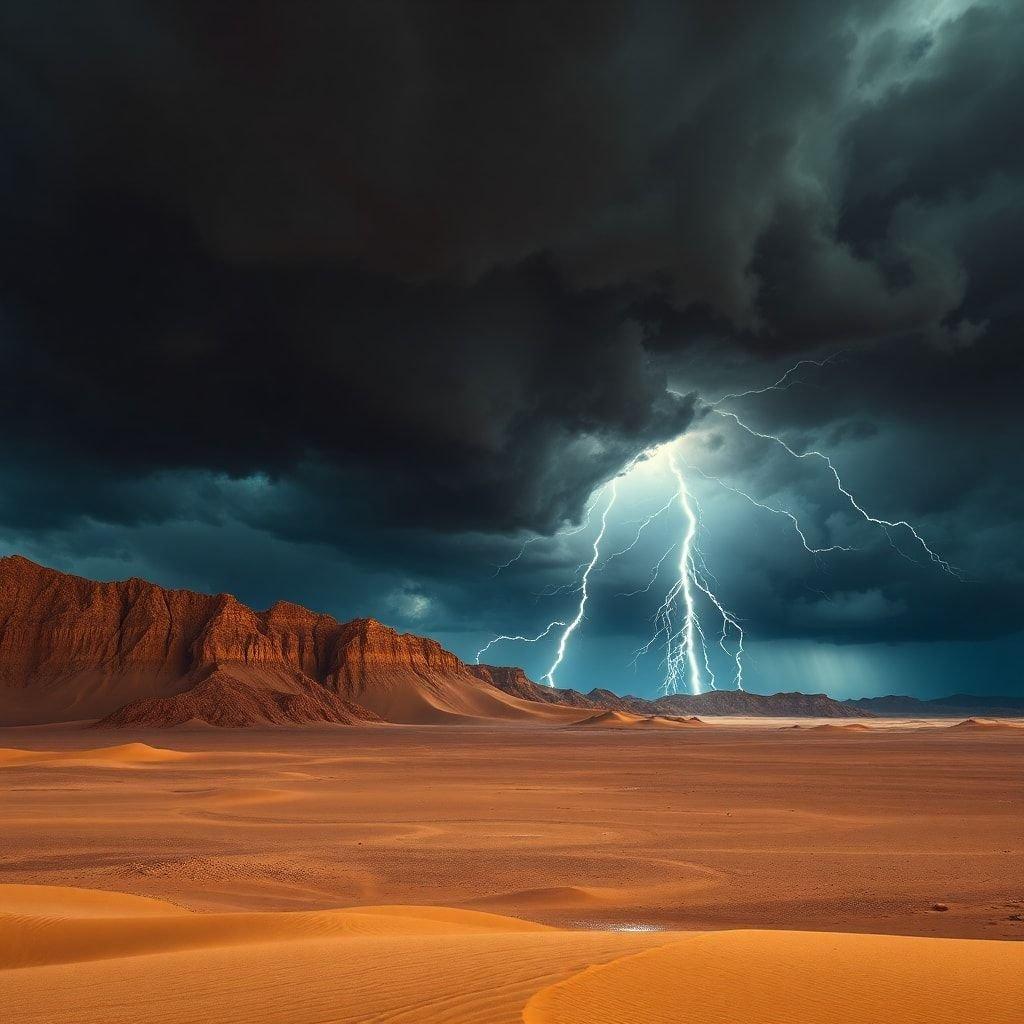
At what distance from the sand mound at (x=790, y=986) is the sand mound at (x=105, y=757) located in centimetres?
4216

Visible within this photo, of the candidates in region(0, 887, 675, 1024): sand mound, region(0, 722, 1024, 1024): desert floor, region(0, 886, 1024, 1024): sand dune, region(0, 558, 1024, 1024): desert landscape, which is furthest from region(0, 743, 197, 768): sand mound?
region(0, 886, 1024, 1024): sand dune

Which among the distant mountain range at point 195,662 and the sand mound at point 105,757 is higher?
the distant mountain range at point 195,662

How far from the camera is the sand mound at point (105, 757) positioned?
42850 mm

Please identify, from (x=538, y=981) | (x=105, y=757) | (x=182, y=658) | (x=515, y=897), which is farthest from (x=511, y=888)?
(x=182, y=658)

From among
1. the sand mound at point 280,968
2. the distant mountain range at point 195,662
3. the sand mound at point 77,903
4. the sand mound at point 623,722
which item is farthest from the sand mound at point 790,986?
the sand mound at point 623,722

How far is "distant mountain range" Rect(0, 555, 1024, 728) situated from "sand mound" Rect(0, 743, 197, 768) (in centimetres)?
4859

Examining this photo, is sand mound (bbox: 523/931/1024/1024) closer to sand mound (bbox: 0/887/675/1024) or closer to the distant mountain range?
sand mound (bbox: 0/887/675/1024)

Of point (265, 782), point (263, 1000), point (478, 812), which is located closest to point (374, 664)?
point (265, 782)

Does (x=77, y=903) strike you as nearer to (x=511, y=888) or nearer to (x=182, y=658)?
(x=511, y=888)

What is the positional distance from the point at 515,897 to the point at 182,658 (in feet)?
410

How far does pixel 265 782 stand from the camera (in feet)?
108

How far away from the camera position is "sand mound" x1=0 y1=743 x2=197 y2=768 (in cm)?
4285

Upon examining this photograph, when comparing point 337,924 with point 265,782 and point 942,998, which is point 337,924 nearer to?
point 942,998

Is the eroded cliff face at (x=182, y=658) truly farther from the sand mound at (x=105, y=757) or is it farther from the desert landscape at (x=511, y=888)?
the desert landscape at (x=511, y=888)
